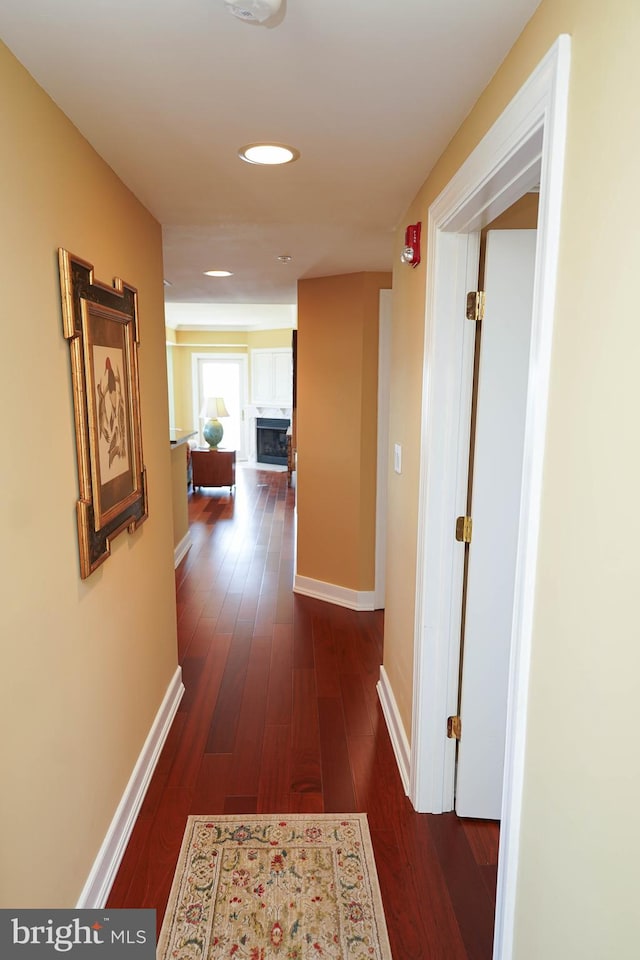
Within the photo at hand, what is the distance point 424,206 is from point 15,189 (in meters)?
1.38

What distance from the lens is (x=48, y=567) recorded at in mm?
1462

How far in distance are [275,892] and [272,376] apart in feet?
28.4

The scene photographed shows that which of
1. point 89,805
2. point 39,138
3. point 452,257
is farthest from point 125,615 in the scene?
point 452,257

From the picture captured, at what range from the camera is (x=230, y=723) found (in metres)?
2.80

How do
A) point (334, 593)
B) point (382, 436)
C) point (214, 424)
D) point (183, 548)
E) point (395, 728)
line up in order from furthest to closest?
1. point (214, 424)
2. point (183, 548)
3. point (334, 593)
4. point (382, 436)
5. point (395, 728)

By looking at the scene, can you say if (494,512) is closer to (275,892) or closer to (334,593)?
(275,892)

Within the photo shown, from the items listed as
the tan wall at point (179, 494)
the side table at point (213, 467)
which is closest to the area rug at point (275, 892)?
the tan wall at point (179, 494)

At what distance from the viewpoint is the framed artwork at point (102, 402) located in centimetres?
162

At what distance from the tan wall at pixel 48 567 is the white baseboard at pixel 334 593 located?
89.1 inches

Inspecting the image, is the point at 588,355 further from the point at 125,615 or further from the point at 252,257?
the point at 252,257

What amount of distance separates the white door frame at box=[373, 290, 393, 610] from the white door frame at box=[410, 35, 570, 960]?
5.78 feet

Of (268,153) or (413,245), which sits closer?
(268,153)

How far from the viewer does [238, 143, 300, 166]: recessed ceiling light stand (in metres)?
1.78


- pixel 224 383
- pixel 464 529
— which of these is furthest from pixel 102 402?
pixel 224 383
